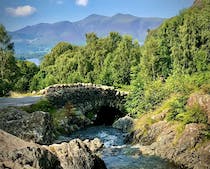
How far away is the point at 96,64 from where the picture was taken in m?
102

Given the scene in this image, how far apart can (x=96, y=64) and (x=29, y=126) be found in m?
59.7

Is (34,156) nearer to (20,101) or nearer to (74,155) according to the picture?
(74,155)

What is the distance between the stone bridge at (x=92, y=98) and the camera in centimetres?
7294

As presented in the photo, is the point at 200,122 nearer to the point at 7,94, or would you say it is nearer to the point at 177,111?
the point at 177,111

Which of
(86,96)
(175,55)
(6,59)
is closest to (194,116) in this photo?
(86,96)

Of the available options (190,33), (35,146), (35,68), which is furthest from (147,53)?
(35,146)

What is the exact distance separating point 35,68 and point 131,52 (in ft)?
127

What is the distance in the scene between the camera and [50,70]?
113 metres

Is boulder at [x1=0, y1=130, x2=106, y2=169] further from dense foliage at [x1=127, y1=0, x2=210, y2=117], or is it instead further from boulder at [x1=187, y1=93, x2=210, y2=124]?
dense foliage at [x1=127, y1=0, x2=210, y2=117]

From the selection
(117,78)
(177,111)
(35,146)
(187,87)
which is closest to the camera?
(35,146)

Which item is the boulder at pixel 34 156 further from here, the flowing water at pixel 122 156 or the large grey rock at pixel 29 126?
the flowing water at pixel 122 156

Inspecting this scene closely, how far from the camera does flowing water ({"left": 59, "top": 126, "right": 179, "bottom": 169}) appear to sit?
42.3m

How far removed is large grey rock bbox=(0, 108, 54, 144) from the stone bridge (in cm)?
2504

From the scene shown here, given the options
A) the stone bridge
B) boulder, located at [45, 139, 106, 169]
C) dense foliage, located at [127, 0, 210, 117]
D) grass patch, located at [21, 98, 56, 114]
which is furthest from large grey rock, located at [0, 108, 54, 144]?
the stone bridge
